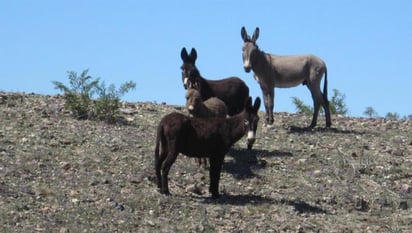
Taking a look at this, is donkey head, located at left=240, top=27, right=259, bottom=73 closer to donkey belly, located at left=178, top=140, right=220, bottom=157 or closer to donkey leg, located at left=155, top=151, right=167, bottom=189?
donkey belly, located at left=178, top=140, right=220, bottom=157

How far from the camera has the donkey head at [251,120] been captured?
1383 cm

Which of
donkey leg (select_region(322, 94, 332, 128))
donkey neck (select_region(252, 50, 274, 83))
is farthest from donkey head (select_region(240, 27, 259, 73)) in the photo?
donkey leg (select_region(322, 94, 332, 128))

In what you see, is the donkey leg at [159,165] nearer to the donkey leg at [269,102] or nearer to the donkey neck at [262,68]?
Result: the donkey leg at [269,102]

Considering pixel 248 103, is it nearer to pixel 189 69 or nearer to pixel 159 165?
pixel 159 165

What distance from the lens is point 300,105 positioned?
26.2 m

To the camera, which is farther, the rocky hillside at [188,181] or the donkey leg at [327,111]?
the donkey leg at [327,111]

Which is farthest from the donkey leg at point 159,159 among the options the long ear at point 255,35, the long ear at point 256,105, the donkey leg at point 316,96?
the donkey leg at point 316,96

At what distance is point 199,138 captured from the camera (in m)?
13.8

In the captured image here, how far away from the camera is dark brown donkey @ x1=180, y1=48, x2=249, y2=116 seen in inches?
658

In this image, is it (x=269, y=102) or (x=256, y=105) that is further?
(x=269, y=102)

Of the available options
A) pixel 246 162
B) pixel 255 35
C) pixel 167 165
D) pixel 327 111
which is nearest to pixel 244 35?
pixel 255 35

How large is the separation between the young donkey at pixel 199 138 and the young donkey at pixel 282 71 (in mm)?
5583

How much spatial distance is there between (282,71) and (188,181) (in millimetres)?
6130

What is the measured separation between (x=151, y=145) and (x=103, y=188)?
9.63ft
